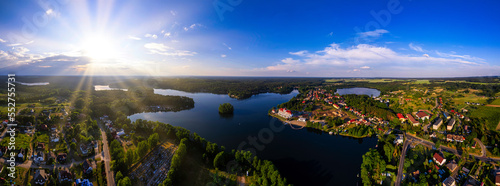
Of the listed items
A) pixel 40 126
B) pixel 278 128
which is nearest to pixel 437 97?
pixel 278 128

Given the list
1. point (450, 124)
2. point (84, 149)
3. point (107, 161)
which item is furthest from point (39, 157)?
point (450, 124)

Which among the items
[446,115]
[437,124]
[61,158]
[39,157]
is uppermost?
[446,115]

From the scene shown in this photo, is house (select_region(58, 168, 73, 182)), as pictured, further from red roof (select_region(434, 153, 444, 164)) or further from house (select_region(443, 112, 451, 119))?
house (select_region(443, 112, 451, 119))

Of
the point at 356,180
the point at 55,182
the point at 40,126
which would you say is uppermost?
the point at 40,126

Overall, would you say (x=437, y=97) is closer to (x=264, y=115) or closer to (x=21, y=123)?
(x=264, y=115)

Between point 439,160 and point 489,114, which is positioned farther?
point 489,114

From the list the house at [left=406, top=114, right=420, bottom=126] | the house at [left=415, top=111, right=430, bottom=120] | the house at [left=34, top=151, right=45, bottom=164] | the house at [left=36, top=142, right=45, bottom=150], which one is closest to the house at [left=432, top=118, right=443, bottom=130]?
the house at [left=415, top=111, right=430, bottom=120]

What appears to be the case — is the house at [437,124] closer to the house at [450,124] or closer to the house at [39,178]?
the house at [450,124]

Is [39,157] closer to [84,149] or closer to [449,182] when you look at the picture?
[84,149]

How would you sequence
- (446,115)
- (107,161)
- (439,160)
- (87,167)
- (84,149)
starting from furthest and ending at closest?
1. (446,115)
2. (84,149)
3. (107,161)
4. (439,160)
5. (87,167)
